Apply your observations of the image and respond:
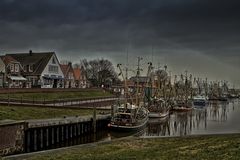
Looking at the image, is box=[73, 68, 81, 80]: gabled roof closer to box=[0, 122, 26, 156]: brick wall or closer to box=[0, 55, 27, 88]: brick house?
box=[0, 55, 27, 88]: brick house

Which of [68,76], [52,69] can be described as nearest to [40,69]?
[52,69]

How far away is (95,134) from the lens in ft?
148

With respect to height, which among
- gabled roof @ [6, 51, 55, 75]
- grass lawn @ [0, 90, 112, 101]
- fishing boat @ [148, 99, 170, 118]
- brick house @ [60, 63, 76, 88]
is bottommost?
fishing boat @ [148, 99, 170, 118]

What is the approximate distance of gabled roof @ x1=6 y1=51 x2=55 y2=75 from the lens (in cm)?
8956

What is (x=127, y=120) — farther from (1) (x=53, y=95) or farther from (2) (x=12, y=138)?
(1) (x=53, y=95)

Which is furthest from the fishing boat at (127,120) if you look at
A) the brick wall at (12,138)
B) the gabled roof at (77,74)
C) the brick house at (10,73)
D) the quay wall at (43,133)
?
the gabled roof at (77,74)

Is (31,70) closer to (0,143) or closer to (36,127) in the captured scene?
(36,127)

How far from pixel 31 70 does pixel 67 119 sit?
53117mm

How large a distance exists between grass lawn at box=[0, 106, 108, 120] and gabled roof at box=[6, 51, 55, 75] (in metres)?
40.8

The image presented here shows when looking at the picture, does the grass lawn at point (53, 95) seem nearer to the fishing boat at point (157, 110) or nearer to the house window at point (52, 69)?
the house window at point (52, 69)

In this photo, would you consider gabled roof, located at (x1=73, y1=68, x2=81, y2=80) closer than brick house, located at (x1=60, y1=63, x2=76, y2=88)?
No

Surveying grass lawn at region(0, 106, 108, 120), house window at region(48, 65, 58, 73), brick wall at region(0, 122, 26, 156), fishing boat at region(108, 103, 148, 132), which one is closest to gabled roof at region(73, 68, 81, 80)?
house window at region(48, 65, 58, 73)

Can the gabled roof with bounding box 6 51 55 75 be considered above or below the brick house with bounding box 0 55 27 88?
above

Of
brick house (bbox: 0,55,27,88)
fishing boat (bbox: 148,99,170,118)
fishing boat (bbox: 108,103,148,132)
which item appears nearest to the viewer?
fishing boat (bbox: 108,103,148,132)
